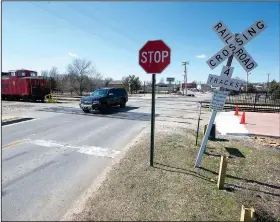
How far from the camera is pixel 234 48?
202 inches

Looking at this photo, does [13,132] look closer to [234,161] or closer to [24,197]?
[24,197]

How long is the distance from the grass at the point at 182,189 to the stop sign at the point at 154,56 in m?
2.34

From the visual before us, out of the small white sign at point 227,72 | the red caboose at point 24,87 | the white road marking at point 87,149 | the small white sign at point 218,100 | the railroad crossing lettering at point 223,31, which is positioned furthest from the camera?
the red caboose at point 24,87

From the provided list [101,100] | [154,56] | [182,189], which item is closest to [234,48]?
[154,56]

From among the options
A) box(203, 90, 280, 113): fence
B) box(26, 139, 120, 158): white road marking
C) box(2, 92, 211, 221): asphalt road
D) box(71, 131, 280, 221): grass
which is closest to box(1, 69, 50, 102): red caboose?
box(2, 92, 211, 221): asphalt road

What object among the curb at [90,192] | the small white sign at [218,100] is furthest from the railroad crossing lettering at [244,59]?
the curb at [90,192]

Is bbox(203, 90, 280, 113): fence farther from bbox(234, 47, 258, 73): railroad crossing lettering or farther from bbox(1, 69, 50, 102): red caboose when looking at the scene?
bbox(1, 69, 50, 102): red caboose

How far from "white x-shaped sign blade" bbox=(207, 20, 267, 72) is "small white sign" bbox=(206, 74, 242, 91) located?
Answer: 0.98 feet

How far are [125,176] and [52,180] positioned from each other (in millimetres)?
1550

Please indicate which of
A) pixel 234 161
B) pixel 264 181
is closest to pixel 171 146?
pixel 234 161

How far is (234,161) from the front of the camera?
6.49 metres

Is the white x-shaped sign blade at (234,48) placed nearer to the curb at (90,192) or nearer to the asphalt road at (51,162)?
the curb at (90,192)

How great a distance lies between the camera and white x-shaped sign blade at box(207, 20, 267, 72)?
499 cm

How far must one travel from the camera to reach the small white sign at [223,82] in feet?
17.6
